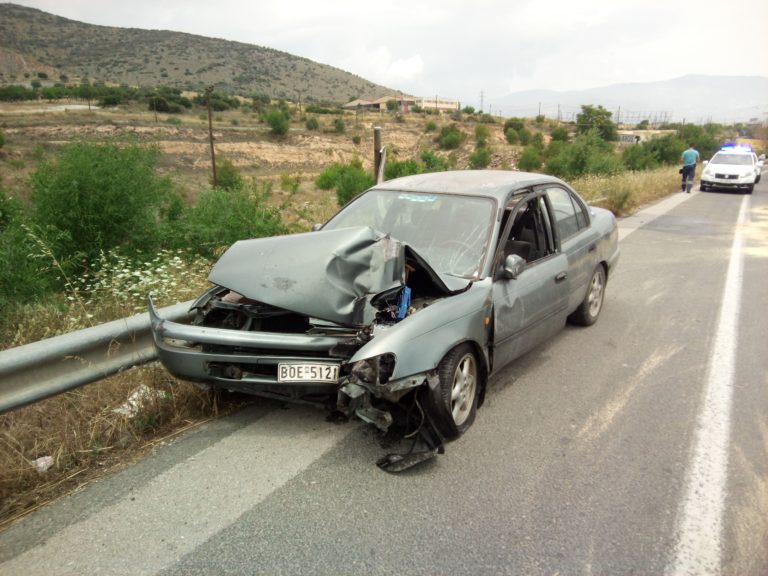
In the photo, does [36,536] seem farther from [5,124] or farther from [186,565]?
[5,124]

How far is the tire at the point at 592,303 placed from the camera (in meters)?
5.64

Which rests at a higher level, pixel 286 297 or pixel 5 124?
pixel 5 124

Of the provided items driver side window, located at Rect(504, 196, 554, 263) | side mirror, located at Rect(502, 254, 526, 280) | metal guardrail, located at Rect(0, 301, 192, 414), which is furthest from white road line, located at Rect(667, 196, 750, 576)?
metal guardrail, located at Rect(0, 301, 192, 414)

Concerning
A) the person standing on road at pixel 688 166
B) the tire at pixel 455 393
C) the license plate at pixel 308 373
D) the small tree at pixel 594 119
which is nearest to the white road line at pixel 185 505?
the license plate at pixel 308 373

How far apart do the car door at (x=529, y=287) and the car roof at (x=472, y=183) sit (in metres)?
0.16

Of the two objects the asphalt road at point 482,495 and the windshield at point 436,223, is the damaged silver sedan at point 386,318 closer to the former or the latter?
the windshield at point 436,223

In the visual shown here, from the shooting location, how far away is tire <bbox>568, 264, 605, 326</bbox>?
5641mm

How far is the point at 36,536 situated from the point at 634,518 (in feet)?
9.56

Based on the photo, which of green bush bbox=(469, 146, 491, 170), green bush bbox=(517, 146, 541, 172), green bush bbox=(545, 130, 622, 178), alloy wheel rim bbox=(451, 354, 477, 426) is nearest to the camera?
alloy wheel rim bbox=(451, 354, 477, 426)

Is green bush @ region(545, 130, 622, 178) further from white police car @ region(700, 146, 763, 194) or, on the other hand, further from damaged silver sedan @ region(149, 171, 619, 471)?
damaged silver sedan @ region(149, 171, 619, 471)

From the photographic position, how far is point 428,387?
124 inches

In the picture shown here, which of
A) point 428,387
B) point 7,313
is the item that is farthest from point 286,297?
point 7,313

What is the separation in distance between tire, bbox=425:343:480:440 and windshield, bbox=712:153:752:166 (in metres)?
23.8

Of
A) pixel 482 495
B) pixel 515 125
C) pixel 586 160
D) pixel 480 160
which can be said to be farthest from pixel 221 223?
pixel 515 125
